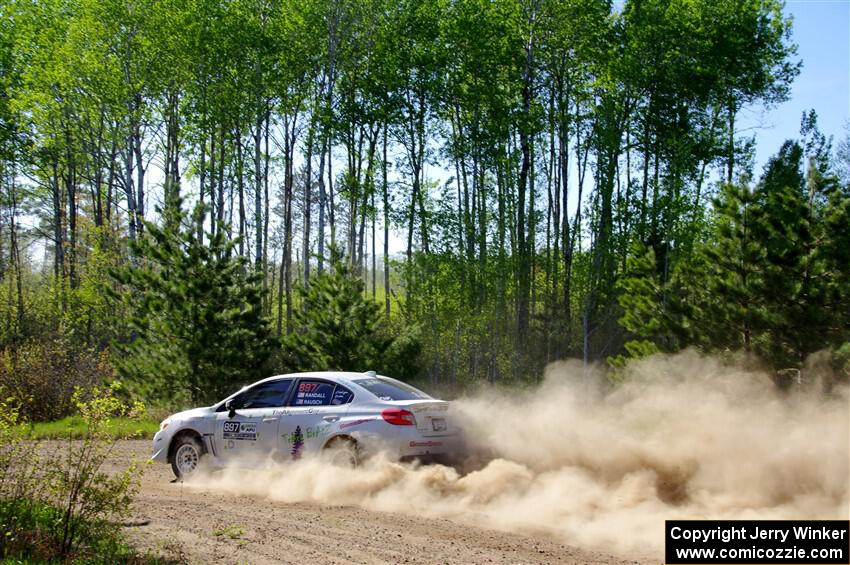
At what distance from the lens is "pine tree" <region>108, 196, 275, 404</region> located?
68.7ft

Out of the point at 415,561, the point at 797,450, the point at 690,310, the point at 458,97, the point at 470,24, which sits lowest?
the point at 415,561

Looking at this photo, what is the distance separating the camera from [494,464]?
10.8m

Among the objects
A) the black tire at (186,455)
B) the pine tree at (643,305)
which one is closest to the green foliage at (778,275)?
the pine tree at (643,305)

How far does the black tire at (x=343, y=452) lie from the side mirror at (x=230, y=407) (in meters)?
1.97

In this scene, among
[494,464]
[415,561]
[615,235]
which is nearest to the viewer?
[415,561]

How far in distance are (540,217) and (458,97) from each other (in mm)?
7805

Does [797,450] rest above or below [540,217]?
below

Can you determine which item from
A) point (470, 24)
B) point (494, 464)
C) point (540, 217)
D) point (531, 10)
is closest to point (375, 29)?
point (470, 24)

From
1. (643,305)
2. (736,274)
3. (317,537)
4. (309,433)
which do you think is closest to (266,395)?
(309,433)

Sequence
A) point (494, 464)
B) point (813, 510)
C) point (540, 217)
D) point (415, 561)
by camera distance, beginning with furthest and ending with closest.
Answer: point (540, 217), point (494, 464), point (813, 510), point (415, 561)

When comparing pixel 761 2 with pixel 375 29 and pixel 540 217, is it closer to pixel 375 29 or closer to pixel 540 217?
pixel 540 217

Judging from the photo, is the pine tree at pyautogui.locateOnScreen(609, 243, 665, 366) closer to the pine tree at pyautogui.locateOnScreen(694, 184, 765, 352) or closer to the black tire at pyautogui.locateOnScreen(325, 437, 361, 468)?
the pine tree at pyautogui.locateOnScreen(694, 184, 765, 352)

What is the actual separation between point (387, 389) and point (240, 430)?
247cm

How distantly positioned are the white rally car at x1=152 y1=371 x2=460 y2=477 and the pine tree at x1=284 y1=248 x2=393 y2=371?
9321mm
